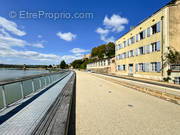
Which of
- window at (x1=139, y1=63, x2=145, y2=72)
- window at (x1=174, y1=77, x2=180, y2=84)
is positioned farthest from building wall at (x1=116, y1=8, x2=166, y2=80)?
window at (x1=174, y1=77, x2=180, y2=84)

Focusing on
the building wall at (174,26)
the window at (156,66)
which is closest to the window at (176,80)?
the window at (156,66)

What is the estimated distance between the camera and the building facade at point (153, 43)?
12242 mm

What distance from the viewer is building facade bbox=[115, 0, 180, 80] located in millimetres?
12242

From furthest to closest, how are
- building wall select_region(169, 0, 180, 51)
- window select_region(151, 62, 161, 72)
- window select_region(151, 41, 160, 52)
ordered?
window select_region(151, 41, 160, 52)
window select_region(151, 62, 161, 72)
building wall select_region(169, 0, 180, 51)

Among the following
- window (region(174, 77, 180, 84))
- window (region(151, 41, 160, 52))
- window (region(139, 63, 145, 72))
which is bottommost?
window (region(174, 77, 180, 84))

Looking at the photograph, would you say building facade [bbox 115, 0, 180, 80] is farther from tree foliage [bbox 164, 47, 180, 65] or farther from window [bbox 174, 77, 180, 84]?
window [bbox 174, 77, 180, 84]

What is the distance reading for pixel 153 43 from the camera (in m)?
14.5

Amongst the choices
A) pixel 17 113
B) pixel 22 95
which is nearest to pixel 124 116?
pixel 17 113

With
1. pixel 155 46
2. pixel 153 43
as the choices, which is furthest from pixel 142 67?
pixel 153 43

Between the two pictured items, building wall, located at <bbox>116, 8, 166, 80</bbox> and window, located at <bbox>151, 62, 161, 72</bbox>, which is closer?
window, located at <bbox>151, 62, 161, 72</bbox>

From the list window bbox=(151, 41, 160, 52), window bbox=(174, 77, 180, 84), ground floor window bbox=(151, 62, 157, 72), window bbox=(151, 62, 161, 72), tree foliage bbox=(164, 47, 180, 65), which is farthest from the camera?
ground floor window bbox=(151, 62, 157, 72)

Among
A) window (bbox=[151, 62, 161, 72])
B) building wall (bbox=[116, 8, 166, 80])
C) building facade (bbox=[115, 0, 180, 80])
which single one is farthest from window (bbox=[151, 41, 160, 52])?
Result: window (bbox=[151, 62, 161, 72])

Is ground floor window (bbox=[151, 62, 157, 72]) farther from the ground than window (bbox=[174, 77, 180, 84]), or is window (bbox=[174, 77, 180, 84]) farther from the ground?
ground floor window (bbox=[151, 62, 157, 72])

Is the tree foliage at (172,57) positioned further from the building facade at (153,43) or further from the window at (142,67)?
the window at (142,67)
